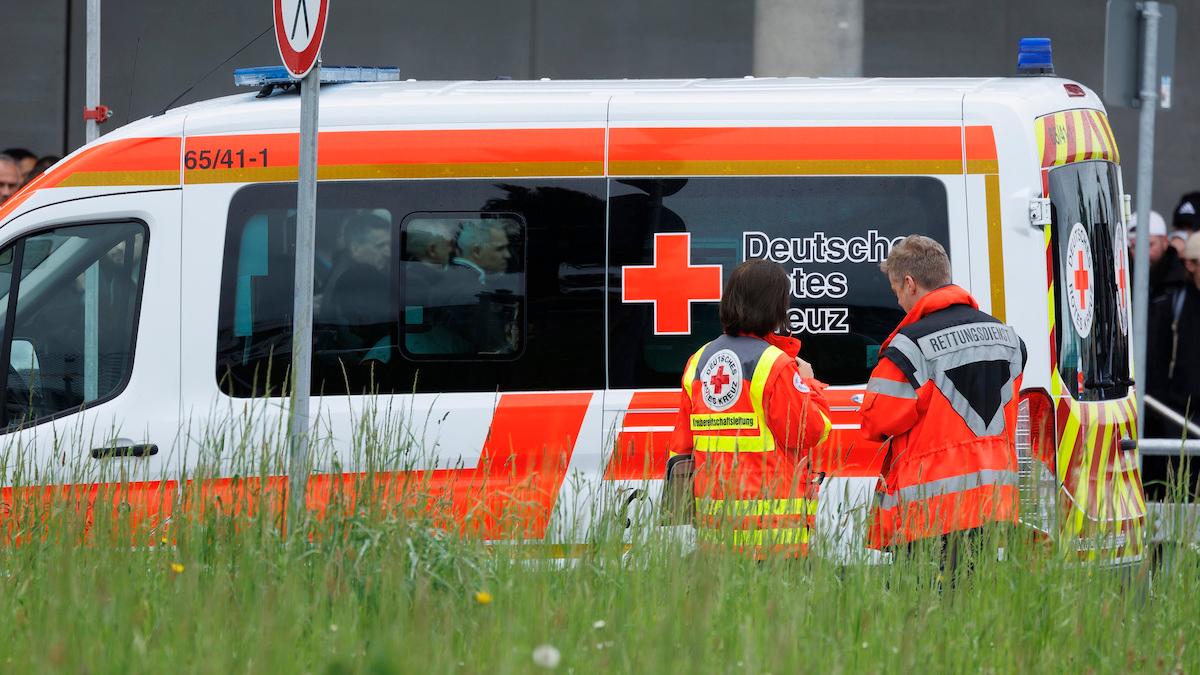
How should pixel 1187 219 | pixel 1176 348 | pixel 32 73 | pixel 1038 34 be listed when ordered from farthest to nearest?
1. pixel 1038 34
2. pixel 32 73
3. pixel 1187 219
4. pixel 1176 348

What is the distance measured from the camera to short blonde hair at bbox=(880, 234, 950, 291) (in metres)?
4.66

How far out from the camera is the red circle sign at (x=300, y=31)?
470 cm

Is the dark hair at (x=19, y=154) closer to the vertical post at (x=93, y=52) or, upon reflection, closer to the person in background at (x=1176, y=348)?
the vertical post at (x=93, y=52)

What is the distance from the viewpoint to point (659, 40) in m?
13.2

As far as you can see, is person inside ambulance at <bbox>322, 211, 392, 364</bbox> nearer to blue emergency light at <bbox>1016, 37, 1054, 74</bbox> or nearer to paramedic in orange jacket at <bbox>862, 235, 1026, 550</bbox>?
paramedic in orange jacket at <bbox>862, 235, 1026, 550</bbox>

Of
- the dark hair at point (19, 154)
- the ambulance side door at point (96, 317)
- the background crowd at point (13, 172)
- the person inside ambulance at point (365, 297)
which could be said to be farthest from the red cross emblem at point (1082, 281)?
the dark hair at point (19, 154)

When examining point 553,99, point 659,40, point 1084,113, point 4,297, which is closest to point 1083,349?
point 1084,113

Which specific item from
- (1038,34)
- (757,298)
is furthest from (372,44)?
(757,298)

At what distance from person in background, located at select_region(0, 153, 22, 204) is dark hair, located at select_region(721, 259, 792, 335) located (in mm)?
4749

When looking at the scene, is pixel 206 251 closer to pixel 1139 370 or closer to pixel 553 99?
pixel 553 99

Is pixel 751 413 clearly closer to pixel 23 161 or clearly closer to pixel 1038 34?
pixel 23 161

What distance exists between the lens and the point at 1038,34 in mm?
13562

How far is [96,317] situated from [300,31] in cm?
138

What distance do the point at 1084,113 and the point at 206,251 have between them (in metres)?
3.08
